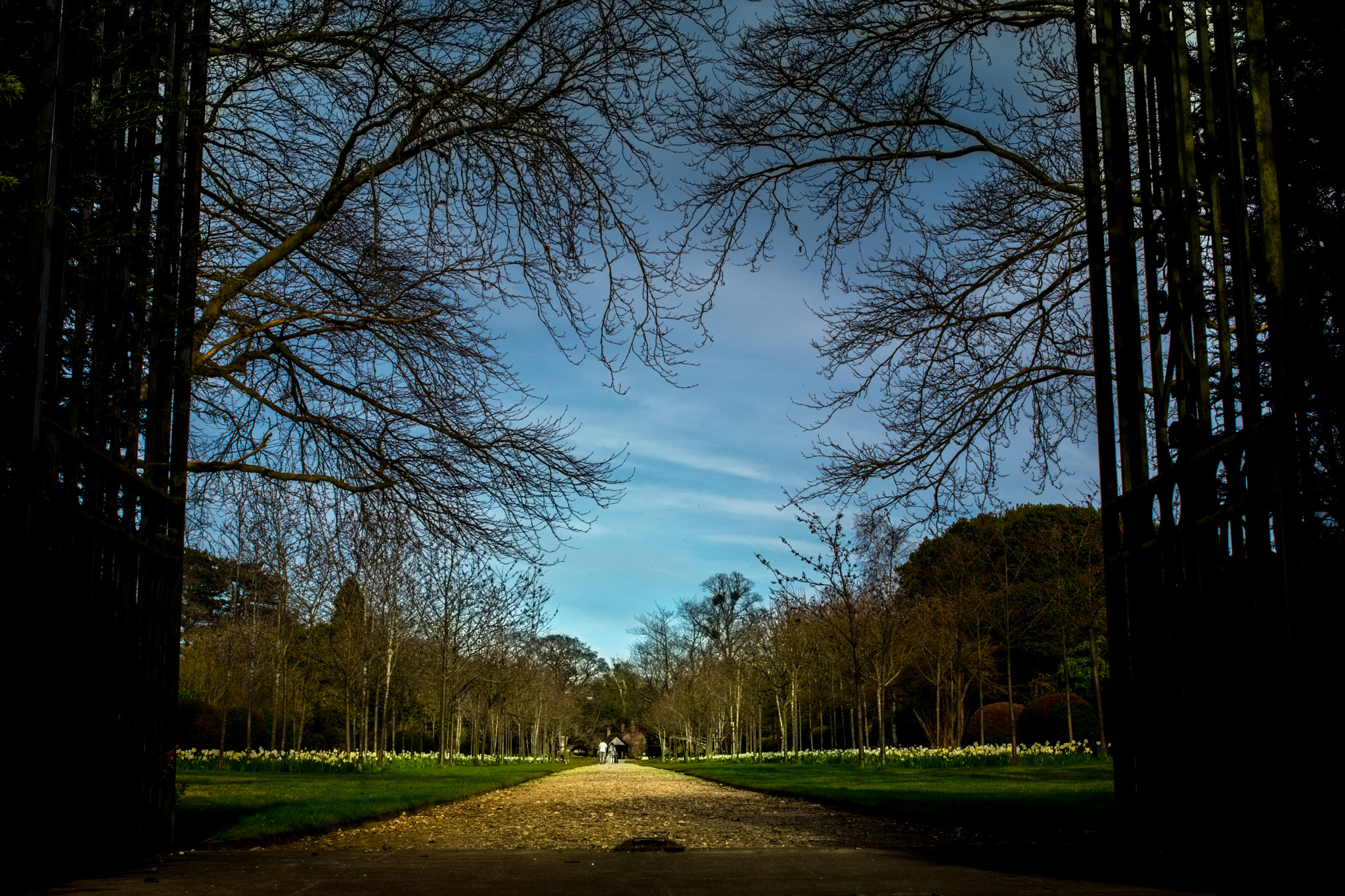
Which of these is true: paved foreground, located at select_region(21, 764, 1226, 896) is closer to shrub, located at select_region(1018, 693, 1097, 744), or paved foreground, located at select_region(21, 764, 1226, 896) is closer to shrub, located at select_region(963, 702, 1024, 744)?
shrub, located at select_region(1018, 693, 1097, 744)

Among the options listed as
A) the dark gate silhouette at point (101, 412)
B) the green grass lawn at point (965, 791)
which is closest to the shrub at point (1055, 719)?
the green grass lawn at point (965, 791)

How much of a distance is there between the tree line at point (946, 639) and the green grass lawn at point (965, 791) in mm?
2652

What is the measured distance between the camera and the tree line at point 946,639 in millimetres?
23906

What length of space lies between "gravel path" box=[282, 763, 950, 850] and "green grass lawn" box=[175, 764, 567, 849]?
9.9 inches

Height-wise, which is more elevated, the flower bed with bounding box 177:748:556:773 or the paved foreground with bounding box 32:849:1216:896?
the paved foreground with bounding box 32:849:1216:896

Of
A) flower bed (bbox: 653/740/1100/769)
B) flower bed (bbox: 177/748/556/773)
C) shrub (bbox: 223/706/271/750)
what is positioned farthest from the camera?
shrub (bbox: 223/706/271/750)

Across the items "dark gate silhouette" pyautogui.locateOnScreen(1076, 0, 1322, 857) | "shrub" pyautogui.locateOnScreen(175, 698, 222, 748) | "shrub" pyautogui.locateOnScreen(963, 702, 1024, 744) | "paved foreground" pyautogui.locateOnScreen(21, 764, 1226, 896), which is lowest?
"shrub" pyautogui.locateOnScreen(963, 702, 1024, 744)

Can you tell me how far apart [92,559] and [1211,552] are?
5.74 m

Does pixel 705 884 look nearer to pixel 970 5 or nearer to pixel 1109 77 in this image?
pixel 1109 77

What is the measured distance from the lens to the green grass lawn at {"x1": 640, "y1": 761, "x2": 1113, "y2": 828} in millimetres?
9211

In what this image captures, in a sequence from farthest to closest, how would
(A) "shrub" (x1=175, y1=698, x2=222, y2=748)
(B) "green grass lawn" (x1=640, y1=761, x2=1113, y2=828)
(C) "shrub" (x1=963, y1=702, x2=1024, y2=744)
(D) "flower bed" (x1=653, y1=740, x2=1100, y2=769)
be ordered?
(C) "shrub" (x1=963, y1=702, x2=1024, y2=744) < (A) "shrub" (x1=175, y1=698, x2=222, y2=748) < (D) "flower bed" (x1=653, y1=740, x2=1100, y2=769) < (B) "green grass lawn" (x1=640, y1=761, x2=1113, y2=828)

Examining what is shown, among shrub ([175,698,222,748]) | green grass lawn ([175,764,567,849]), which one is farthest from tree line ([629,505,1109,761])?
shrub ([175,698,222,748])

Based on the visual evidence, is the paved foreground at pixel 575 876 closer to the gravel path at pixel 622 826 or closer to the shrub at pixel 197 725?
the gravel path at pixel 622 826

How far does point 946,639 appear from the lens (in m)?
28.8
